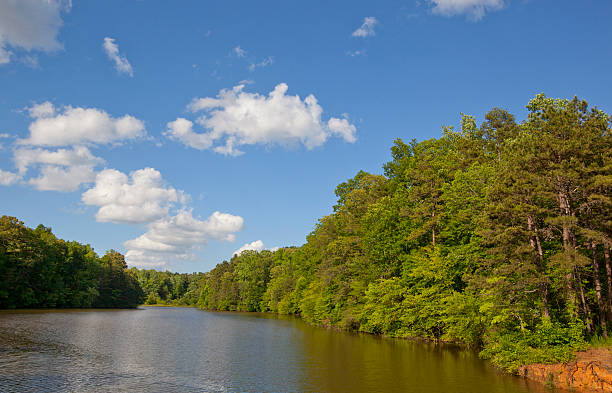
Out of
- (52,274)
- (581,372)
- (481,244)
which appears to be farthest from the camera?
Result: (52,274)

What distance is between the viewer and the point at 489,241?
82.6 ft

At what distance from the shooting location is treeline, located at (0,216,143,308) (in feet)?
263

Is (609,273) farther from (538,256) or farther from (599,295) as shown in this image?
(538,256)

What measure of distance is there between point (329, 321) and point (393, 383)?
127ft

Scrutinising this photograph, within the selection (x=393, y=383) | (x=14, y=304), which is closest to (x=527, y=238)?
(x=393, y=383)

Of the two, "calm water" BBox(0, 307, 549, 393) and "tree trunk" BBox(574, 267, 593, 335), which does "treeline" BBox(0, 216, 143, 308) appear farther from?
"tree trunk" BBox(574, 267, 593, 335)

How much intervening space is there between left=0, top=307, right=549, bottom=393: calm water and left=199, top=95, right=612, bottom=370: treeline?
3.25 metres

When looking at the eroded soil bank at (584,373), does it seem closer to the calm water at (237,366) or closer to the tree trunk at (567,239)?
the calm water at (237,366)

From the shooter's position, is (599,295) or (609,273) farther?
(609,273)

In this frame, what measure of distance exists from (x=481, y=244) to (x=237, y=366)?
20.1m

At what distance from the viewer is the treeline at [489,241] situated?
75.6ft

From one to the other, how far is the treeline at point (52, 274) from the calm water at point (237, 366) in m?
49.6

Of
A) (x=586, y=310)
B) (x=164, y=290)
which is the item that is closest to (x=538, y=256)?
(x=586, y=310)

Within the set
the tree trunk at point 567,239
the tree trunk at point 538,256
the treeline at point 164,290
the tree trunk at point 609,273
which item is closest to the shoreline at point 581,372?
the tree trunk at point 567,239
